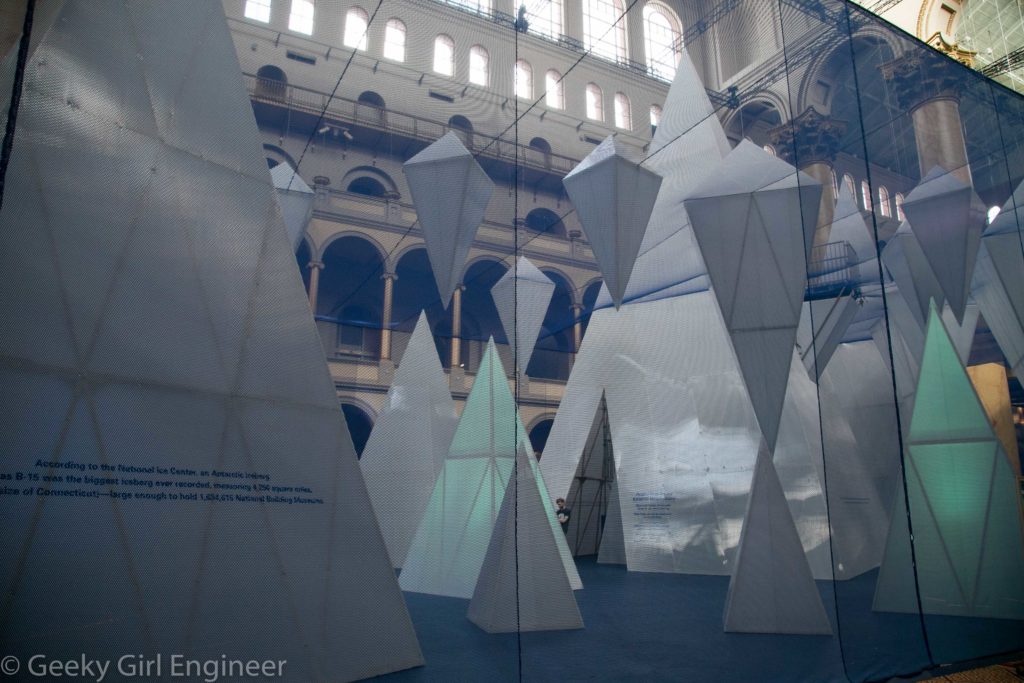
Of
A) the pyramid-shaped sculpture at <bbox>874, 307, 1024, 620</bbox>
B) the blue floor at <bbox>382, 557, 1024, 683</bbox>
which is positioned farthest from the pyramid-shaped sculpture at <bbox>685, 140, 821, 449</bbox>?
the blue floor at <bbox>382, 557, 1024, 683</bbox>

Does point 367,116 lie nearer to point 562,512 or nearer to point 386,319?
point 386,319

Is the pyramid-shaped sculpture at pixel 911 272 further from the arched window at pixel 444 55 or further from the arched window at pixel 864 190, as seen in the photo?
the arched window at pixel 444 55

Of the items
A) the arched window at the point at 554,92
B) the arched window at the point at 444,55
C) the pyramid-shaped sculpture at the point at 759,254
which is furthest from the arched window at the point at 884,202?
the arched window at the point at 554,92

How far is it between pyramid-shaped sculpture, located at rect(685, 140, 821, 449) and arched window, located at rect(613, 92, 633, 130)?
14.5 meters

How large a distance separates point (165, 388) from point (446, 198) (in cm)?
492

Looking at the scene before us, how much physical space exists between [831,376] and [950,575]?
6573 millimetres

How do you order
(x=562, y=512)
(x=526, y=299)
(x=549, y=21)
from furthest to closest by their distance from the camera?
(x=549, y=21)
(x=526, y=299)
(x=562, y=512)

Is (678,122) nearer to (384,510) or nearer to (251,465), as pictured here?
(384,510)

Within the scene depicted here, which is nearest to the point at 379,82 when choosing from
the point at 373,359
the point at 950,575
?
the point at 373,359

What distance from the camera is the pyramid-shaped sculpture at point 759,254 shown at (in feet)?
21.8

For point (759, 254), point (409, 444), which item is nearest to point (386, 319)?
point (409, 444)

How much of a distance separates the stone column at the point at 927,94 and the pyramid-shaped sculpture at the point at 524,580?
5428 mm

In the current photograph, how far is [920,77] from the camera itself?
719 centimetres

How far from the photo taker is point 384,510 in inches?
357
